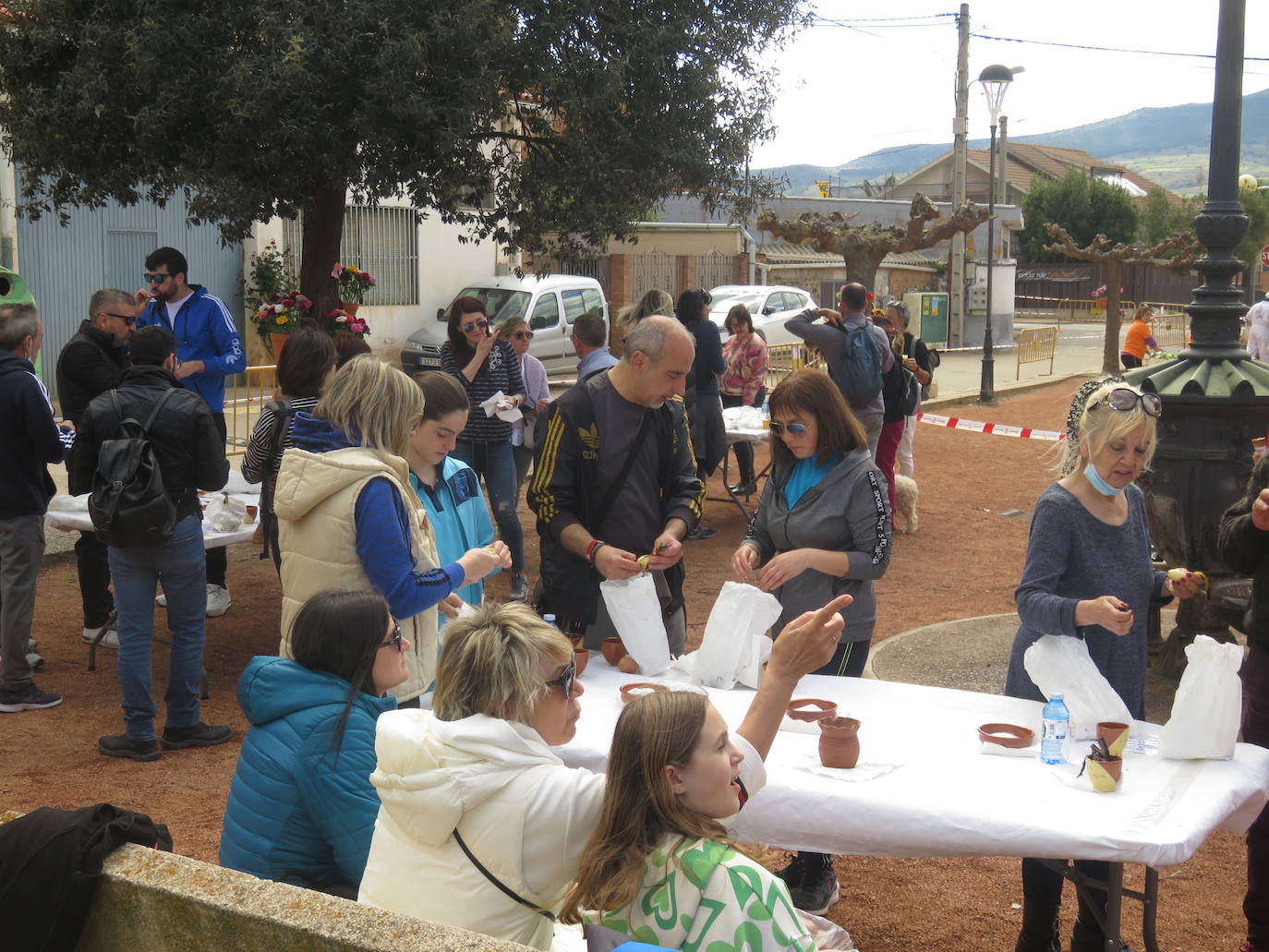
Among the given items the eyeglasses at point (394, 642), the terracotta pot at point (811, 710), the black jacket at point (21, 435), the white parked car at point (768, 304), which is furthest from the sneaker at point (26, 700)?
the white parked car at point (768, 304)

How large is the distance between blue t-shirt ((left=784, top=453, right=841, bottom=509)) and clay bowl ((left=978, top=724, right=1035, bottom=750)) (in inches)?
40.7

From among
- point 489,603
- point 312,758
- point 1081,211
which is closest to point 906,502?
point 489,603

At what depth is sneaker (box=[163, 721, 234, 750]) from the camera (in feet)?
17.8

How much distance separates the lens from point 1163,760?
3.21 meters

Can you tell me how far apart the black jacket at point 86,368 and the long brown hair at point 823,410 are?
13.5ft

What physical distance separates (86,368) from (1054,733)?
5.41 m

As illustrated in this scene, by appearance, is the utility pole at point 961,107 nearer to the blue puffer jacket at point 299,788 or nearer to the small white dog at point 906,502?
the small white dog at point 906,502

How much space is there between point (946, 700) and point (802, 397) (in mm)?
1062

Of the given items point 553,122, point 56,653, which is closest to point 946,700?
point 56,653

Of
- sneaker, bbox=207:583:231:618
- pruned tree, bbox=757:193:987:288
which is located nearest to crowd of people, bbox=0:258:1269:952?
sneaker, bbox=207:583:231:618

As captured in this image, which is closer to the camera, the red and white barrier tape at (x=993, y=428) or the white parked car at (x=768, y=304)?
the red and white barrier tape at (x=993, y=428)

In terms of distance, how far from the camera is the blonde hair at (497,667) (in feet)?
8.05

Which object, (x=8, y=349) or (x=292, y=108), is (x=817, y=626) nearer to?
(x=8, y=349)

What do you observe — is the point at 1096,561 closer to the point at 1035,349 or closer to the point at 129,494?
the point at 129,494
